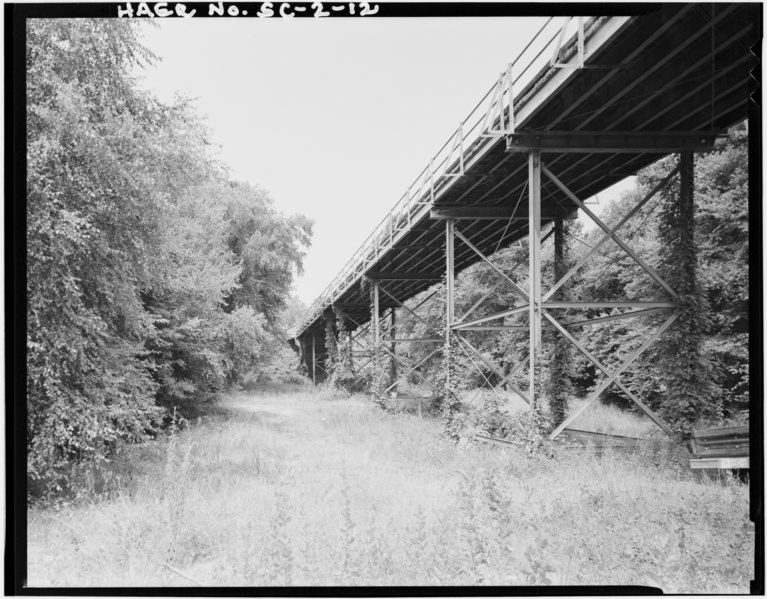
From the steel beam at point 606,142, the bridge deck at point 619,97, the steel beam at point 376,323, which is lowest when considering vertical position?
the steel beam at point 376,323

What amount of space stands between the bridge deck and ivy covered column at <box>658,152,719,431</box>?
3.88ft

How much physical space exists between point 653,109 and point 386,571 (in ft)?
25.0

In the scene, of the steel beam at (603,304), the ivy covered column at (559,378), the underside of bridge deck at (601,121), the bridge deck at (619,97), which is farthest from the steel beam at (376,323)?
the steel beam at (603,304)

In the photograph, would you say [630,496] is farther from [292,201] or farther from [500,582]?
[292,201]

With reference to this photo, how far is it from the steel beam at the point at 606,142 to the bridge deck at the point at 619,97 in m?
0.14

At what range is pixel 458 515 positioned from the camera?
527 cm

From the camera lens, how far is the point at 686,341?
8148 mm

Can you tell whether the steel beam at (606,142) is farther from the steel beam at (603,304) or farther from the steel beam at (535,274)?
the steel beam at (603,304)

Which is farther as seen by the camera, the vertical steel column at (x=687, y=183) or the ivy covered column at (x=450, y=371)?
the ivy covered column at (x=450, y=371)

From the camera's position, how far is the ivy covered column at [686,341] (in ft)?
26.1

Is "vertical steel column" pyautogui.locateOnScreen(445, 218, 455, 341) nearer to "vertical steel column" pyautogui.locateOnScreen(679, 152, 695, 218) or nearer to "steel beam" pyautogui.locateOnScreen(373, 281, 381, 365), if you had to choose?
"vertical steel column" pyautogui.locateOnScreen(679, 152, 695, 218)

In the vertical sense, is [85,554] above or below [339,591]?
above

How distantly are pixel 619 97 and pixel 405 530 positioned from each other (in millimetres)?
6552

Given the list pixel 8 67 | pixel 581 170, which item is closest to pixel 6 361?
pixel 8 67
